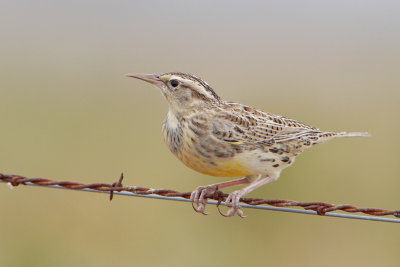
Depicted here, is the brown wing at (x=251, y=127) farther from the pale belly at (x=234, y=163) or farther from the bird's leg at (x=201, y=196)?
the bird's leg at (x=201, y=196)

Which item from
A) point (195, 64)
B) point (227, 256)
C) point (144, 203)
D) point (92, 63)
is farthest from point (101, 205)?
point (195, 64)

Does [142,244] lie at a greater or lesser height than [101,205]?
lesser

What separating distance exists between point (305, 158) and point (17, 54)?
651 inches

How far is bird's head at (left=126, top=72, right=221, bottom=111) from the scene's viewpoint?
7203mm

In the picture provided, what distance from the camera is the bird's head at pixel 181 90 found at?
7203 mm

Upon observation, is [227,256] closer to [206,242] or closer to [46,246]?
[206,242]

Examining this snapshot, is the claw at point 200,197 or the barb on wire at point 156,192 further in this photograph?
the claw at point 200,197

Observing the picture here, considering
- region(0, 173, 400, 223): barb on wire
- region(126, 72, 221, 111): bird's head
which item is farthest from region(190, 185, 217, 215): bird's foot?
region(126, 72, 221, 111): bird's head

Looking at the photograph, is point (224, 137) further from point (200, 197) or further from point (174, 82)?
point (174, 82)

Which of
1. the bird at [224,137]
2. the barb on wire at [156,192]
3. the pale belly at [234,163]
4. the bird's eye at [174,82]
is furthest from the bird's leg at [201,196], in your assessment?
the bird's eye at [174,82]

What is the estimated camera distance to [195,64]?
23.5m

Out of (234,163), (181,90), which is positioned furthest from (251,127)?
(181,90)

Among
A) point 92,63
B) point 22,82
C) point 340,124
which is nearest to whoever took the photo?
point 340,124

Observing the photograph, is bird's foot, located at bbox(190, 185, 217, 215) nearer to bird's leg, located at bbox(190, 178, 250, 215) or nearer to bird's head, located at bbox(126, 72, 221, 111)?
bird's leg, located at bbox(190, 178, 250, 215)
